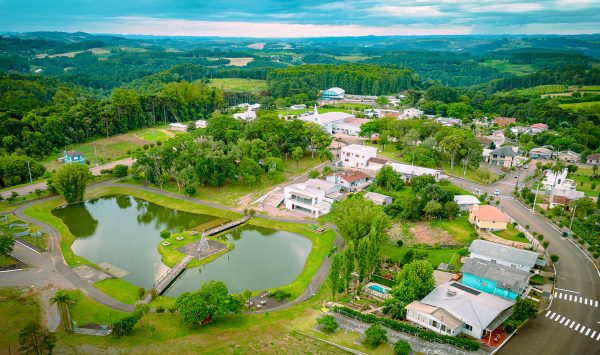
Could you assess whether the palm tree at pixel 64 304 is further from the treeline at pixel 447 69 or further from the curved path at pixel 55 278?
the treeline at pixel 447 69

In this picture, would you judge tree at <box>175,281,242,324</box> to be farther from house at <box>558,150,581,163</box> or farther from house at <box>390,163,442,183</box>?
house at <box>558,150,581,163</box>

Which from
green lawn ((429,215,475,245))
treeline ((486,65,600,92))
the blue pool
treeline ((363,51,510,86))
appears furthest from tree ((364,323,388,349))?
treeline ((363,51,510,86))

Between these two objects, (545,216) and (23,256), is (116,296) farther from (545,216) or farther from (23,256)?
(545,216)

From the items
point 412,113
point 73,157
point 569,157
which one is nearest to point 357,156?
point 569,157

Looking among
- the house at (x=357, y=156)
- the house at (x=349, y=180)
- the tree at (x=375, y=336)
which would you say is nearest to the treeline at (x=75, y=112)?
the house at (x=357, y=156)

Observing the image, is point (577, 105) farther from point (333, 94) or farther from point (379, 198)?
point (379, 198)
